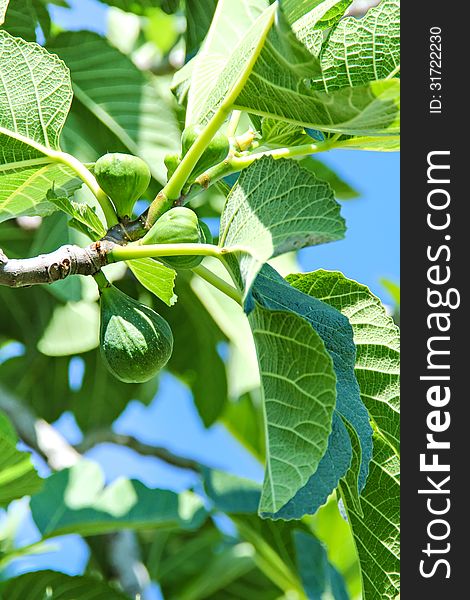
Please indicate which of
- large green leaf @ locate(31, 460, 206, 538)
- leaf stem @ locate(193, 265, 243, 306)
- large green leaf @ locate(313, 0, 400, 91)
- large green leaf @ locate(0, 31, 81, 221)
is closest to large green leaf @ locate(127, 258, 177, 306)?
leaf stem @ locate(193, 265, 243, 306)

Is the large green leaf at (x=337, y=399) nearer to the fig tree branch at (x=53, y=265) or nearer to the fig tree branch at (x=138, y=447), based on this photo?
the fig tree branch at (x=53, y=265)

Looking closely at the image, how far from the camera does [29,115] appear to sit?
3.01 ft

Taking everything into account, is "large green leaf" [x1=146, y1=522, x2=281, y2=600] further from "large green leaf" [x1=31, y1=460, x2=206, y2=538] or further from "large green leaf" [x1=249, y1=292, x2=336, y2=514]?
"large green leaf" [x1=249, y1=292, x2=336, y2=514]

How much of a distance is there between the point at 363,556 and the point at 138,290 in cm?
92

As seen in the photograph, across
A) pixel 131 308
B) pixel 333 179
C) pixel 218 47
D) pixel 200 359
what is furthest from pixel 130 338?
pixel 333 179

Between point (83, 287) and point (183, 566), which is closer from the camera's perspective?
point (83, 287)

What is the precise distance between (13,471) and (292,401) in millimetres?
636

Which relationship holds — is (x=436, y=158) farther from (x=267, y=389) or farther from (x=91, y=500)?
(x=91, y=500)

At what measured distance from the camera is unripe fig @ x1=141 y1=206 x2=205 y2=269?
78 centimetres

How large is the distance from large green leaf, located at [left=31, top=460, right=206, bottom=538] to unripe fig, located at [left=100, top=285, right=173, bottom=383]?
67cm

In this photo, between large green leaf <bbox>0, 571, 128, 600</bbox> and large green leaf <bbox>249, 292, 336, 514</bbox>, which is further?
large green leaf <bbox>0, 571, 128, 600</bbox>

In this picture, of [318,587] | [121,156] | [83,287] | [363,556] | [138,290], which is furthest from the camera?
[138,290]

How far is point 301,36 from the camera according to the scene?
33.9 inches

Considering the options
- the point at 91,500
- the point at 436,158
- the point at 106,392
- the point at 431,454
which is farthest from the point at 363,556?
the point at 106,392
